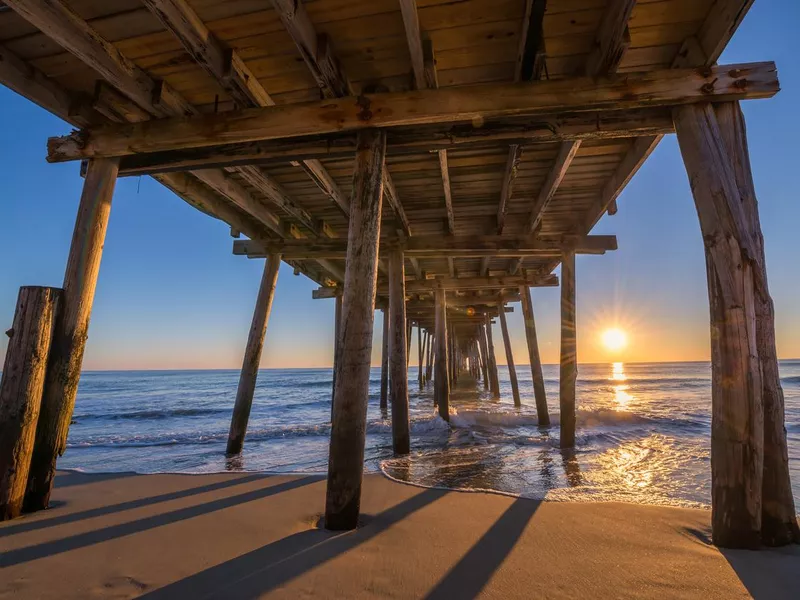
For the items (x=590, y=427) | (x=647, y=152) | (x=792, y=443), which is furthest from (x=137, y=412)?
(x=792, y=443)

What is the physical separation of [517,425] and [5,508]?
958 cm

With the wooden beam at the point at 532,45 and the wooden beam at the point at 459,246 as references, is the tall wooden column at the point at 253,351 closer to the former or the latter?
the wooden beam at the point at 459,246

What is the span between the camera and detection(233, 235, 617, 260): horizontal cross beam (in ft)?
20.9

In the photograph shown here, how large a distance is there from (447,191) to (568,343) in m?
3.33

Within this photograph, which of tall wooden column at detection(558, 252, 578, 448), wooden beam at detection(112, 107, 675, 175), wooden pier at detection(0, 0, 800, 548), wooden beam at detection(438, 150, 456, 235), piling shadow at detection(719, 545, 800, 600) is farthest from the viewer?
tall wooden column at detection(558, 252, 578, 448)

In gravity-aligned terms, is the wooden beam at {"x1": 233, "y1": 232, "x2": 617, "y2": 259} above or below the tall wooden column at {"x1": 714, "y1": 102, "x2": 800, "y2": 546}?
above

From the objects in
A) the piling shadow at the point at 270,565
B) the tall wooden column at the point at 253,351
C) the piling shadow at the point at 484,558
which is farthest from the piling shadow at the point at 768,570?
the tall wooden column at the point at 253,351

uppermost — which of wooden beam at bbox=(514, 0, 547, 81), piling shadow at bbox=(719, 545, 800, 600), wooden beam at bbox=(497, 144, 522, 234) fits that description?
wooden beam at bbox=(514, 0, 547, 81)

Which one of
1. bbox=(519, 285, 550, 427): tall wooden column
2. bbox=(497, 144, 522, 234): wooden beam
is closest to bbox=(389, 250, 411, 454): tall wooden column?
bbox=(497, 144, 522, 234): wooden beam

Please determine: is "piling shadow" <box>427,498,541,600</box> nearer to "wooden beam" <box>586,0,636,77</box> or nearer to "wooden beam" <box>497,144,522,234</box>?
"wooden beam" <box>497,144,522,234</box>

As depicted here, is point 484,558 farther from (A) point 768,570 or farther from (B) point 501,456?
(B) point 501,456

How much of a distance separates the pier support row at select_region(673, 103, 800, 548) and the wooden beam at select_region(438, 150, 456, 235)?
2.32 m

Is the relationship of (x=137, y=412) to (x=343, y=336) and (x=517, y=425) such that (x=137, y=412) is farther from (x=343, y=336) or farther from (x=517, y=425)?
(x=343, y=336)

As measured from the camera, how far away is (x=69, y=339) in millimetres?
3203
